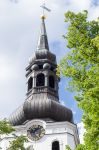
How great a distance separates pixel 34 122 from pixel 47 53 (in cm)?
896

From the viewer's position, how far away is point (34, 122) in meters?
40.7

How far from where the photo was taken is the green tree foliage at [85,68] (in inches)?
475

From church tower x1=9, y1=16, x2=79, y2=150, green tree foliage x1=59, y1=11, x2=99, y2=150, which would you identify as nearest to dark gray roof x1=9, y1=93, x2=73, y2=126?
church tower x1=9, y1=16, x2=79, y2=150

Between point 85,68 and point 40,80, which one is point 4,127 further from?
point 40,80

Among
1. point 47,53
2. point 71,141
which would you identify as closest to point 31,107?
point 71,141

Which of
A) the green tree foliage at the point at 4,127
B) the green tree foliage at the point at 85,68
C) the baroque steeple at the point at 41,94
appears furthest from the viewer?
the baroque steeple at the point at 41,94

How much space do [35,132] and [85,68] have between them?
2869 cm

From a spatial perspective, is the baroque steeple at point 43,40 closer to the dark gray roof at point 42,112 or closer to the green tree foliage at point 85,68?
the dark gray roof at point 42,112

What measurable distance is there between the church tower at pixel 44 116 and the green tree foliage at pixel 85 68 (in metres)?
25.5

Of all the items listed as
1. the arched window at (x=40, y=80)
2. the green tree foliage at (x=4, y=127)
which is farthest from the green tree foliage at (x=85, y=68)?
the arched window at (x=40, y=80)

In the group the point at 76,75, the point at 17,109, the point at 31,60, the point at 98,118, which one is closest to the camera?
the point at 98,118

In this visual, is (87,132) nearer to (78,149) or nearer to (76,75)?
(78,149)

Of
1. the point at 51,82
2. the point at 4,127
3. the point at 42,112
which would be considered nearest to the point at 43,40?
the point at 51,82

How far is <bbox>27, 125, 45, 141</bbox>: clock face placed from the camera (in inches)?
1585
